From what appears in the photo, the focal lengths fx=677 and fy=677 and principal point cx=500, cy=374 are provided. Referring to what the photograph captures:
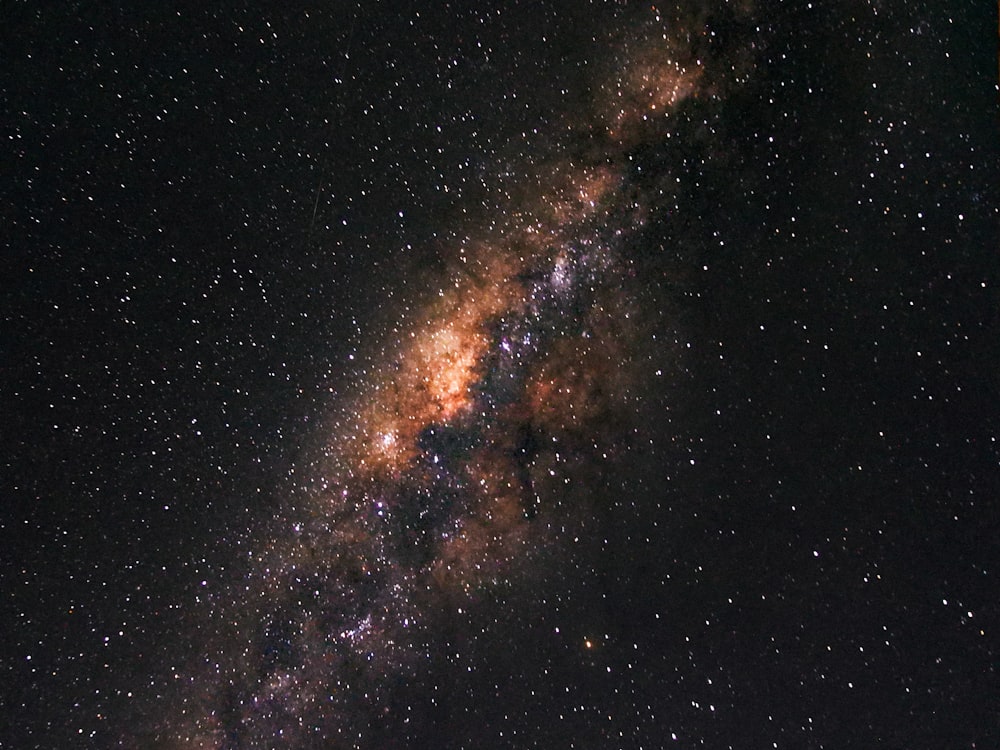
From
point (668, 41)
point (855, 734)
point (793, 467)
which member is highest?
point (668, 41)

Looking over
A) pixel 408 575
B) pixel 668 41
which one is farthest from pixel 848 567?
pixel 668 41

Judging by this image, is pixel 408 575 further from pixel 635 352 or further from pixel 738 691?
pixel 738 691

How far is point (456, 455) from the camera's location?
7.09ft

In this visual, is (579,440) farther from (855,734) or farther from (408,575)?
(855,734)

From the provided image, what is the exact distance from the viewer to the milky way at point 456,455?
2.03 m

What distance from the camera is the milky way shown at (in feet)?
6.67

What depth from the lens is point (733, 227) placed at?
2068 mm

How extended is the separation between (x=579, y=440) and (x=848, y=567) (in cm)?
103

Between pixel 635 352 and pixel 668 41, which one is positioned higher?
pixel 668 41

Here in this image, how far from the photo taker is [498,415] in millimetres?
2154

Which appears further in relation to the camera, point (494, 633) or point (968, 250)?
point (494, 633)

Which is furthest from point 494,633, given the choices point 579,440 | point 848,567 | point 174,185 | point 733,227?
point 174,185

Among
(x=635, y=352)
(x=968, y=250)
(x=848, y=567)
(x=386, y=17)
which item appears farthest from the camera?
(x=848, y=567)

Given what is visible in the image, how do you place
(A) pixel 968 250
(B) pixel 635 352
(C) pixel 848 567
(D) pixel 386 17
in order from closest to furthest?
(A) pixel 968 250
(D) pixel 386 17
(B) pixel 635 352
(C) pixel 848 567
